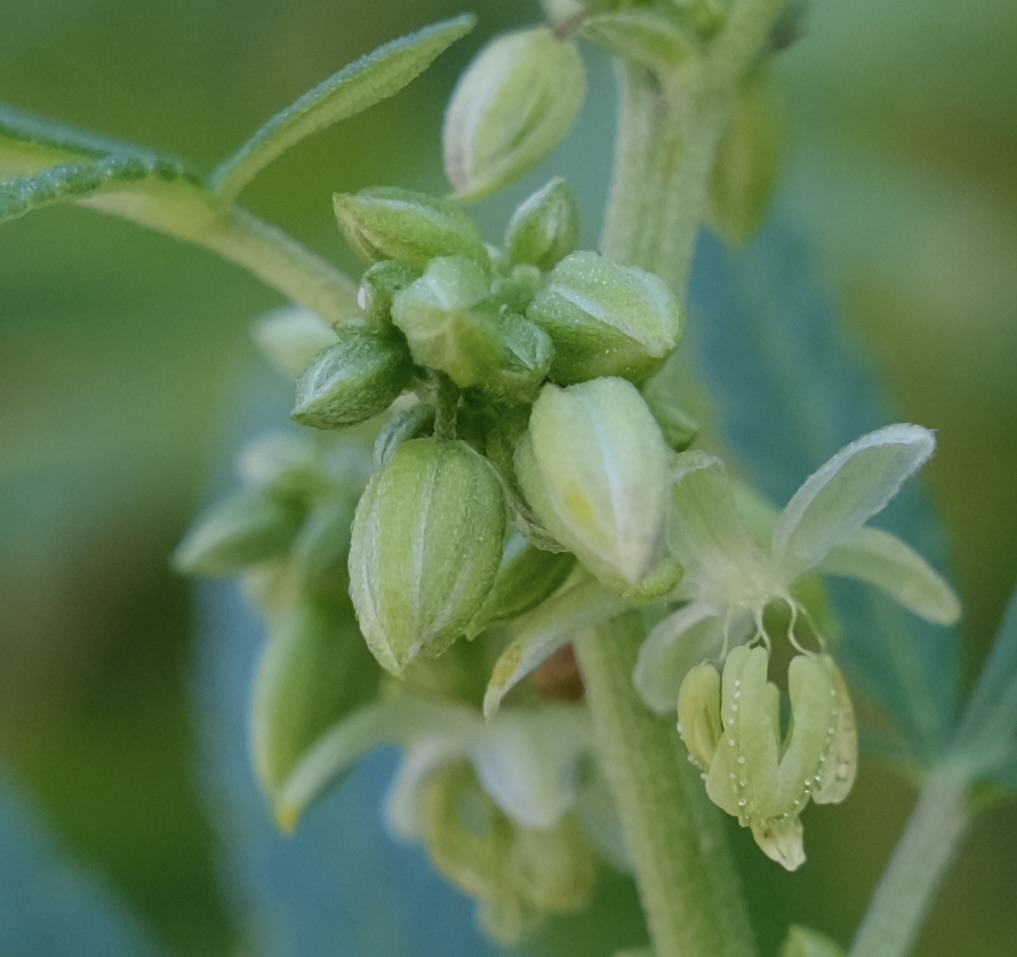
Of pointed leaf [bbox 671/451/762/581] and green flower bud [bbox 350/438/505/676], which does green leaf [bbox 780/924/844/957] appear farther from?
green flower bud [bbox 350/438/505/676]

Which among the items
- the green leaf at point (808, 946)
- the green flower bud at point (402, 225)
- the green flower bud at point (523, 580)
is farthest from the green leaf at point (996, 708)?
the green flower bud at point (402, 225)

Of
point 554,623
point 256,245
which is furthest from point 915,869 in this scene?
point 256,245

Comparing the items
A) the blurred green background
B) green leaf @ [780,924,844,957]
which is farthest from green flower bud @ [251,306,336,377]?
the blurred green background

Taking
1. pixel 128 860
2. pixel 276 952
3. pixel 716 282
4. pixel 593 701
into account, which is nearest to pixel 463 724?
pixel 593 701

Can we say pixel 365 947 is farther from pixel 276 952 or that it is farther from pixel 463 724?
pixel 463 724

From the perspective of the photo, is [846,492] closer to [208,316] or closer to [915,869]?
[915,869]

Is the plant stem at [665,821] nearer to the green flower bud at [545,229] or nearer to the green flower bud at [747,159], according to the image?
the green flower bud at [545,229]

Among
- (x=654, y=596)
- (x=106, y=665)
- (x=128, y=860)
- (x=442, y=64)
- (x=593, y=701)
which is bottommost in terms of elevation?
(x=128, y=860)
